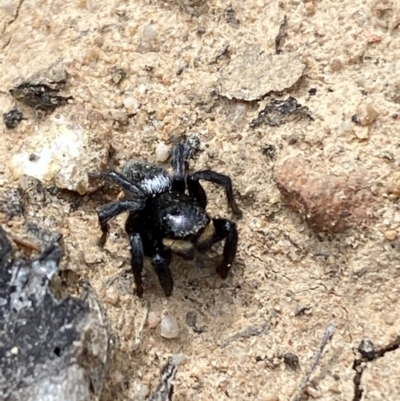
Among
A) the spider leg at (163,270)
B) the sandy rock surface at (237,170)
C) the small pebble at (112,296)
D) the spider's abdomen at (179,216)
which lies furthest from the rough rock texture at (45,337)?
the spider's abdomen at (179,216)

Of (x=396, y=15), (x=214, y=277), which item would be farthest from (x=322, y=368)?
(x=396, y=15)

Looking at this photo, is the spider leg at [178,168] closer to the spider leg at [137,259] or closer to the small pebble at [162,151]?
the small pebble at [162,151]

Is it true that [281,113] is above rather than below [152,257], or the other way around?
above

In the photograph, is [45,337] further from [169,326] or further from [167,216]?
[167,216]

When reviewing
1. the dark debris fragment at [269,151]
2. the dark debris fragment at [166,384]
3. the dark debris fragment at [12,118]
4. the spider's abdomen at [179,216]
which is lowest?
the dark debris fragment at [166,384]

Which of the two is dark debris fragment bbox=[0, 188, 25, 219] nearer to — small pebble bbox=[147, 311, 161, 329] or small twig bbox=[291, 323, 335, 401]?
small pebble bbox=[147, 311, 161, 329]

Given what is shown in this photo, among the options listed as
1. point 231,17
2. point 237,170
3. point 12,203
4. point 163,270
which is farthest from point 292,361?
point 231,17
